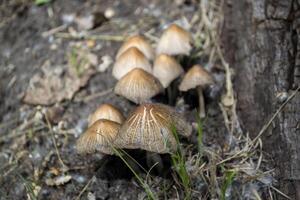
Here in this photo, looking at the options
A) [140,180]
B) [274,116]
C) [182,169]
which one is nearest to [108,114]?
[140,180]

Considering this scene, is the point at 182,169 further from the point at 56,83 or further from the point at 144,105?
the point at 56,83

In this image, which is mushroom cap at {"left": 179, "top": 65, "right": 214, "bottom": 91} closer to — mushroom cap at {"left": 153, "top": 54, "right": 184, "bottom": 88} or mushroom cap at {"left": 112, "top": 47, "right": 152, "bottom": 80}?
mushroom cap at {"left": 153, "top": 54, "right": 184, "bottom": 88}

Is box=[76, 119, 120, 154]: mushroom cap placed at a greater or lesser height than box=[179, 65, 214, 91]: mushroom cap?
lesser

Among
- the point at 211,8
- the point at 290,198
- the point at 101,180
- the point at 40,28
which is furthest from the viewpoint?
the point at 40,28

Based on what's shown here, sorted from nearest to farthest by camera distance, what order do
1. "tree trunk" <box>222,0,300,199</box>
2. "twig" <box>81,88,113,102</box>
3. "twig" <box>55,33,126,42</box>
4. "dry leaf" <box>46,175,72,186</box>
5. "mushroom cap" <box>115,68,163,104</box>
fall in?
"tree trunk" <box>222,0,300,199</box> → "mushroom cap" <box>115,68,163,104</box> → "dry leaf" <box>46,175,72,186</box> → "twig" <box>81,88,113,102</box> → "twig" <box>55,33,126,42</box>

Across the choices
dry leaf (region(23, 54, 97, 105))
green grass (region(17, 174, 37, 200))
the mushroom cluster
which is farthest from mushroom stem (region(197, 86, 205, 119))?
green grass (region(17, 174, 37, 200))

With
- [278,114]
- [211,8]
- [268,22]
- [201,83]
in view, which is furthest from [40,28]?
[278,114]

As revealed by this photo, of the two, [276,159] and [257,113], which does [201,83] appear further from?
[276,159]
